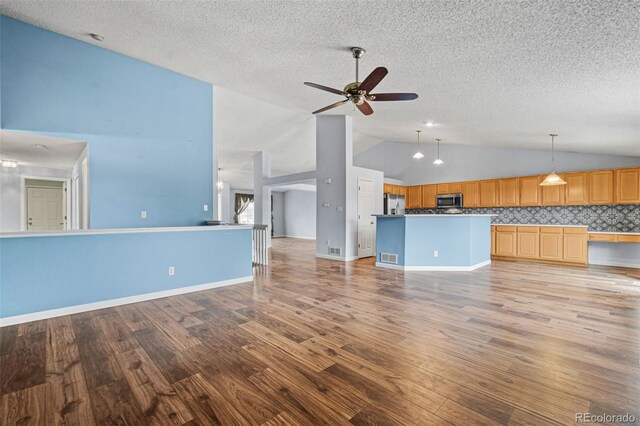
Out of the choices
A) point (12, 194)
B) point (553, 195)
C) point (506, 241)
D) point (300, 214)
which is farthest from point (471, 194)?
point (12, 194)

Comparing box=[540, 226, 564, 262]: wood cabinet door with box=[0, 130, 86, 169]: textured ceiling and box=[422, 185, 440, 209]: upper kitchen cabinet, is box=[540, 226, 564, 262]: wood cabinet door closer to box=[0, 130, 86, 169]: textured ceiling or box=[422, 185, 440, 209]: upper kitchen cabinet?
box=[422, 185, 440, 209]: upper kitchen cabinet

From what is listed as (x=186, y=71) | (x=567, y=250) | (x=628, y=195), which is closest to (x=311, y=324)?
(x=186, y=71)

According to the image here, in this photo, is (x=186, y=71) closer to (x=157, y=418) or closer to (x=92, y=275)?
(x=92, y=275)

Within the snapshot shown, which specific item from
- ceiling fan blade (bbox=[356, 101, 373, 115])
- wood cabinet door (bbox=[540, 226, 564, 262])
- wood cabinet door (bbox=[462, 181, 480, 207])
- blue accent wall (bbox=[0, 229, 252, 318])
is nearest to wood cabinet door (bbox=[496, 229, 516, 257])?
wood cabinet door (bbox=[540, 226, 564, 262])

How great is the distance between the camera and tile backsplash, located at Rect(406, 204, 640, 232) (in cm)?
596

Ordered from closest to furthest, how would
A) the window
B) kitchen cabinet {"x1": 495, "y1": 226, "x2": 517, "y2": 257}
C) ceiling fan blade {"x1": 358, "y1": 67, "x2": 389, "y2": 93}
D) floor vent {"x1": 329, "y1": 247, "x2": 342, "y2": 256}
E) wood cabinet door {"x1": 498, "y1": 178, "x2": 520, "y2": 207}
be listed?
1. ceiling fan blade {"x1": 358, "y1": 67, "x2": 389, "y2": 93}
2. floor vent {"x1": 329, "y1": 247, "x2": 342, "y2": 256}
3. kitchen cabinet {"x1": 495, "y1": 226, "x2": 517, "y2": 257}
4. wood cabinet door {"x1": 498, "y1": 178, "x2": 520, "y2": 207}
5. the window

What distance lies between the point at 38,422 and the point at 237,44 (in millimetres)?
3951

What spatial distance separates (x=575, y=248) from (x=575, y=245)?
0.06 metres

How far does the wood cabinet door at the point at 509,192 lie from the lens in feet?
23.7

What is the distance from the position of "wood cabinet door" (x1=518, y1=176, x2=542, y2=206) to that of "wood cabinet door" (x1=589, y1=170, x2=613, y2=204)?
910 millimetres

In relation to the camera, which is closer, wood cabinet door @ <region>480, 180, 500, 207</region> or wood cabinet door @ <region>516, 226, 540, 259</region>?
wood cabinet door @ <region>516, 226, 540, 259</region>

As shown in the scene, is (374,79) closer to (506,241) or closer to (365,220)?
(365,220)

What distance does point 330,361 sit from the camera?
6.94 feet

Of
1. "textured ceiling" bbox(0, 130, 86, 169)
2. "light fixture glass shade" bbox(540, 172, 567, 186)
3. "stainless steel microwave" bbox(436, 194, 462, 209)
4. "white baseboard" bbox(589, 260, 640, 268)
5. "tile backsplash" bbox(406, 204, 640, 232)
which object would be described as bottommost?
"white baseboard" bbox(589, 260, 640, 268)
